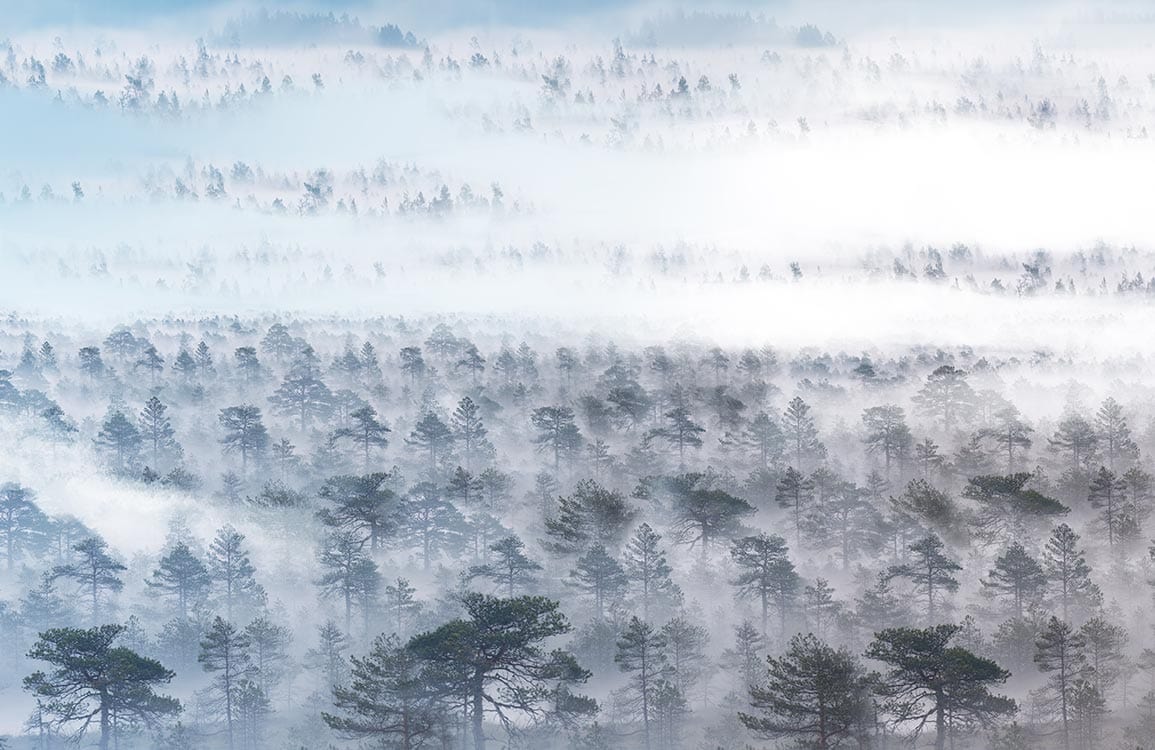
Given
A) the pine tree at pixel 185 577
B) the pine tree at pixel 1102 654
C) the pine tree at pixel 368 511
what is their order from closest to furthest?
the pine tree at pixel 1102 654 → the pine tree at pixel 185 577 → the pine tree at pixel 368 511

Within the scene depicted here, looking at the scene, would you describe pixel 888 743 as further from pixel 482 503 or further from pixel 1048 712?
pixel 482 503

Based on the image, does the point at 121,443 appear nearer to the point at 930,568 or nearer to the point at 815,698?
the point at 930,568

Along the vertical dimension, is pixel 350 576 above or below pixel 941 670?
above

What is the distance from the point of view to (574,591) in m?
77.4

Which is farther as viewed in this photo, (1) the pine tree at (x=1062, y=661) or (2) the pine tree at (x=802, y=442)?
(2) the pine tree at (x=802, y=442)

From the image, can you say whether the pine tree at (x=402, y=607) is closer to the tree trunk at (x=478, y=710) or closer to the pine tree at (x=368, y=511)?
the pine tree at (x=368, y=511)

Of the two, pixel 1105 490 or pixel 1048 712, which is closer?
pixel 1048 712

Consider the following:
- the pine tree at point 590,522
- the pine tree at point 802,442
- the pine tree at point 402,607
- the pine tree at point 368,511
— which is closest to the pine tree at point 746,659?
the pine tree at point 590,522

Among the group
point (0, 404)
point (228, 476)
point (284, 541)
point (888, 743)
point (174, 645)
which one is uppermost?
point (0, 404)

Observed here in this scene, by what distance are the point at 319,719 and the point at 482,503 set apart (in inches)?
1348

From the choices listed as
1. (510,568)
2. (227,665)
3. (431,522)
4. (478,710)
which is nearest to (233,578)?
(431,522)

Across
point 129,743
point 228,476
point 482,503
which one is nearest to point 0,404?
point 228,476

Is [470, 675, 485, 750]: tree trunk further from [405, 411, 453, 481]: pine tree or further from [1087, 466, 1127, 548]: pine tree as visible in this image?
[405, 411, 453, 481]: pine tree

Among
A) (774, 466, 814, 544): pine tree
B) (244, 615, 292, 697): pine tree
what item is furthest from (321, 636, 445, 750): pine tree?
(774, 466, 814, 544): pine tree
